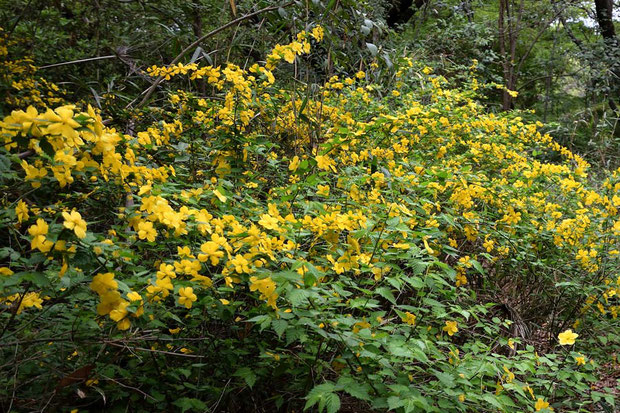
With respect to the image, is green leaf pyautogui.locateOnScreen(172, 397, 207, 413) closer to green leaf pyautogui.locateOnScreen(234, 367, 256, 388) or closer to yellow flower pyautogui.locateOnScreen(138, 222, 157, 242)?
green leaf pyautogui.locateOnScreen(234, 367, 256, 388)

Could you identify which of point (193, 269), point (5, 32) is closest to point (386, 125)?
point (193, 269)

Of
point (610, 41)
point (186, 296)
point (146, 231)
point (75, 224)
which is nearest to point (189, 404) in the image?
point (186, 296)

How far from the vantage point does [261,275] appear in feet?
4.54

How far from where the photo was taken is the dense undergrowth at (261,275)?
133cm

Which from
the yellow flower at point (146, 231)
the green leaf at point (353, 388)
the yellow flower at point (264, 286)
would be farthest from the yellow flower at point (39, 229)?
the green leaf at point (353, 388)

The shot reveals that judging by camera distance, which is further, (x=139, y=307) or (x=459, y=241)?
(x=459, y=241)

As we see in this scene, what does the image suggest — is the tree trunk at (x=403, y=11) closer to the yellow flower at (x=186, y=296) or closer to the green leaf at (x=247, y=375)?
the green leaf at (x=247, y=375)

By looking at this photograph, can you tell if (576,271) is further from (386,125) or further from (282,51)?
(282,51)

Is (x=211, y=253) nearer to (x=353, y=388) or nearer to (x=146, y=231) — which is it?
(x=146, y=231)

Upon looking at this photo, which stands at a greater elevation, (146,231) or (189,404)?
(146,231)

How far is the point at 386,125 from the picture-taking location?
9.48 ft

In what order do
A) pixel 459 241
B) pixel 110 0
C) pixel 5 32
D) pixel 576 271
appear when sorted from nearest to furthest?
1. pixel 576 271
2. pixel 459 241
3. pixel 5 32
4. pixel 110 0

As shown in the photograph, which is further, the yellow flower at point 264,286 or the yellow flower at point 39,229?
the yellow flower at point 264,286

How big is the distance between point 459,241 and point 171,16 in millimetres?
3002
